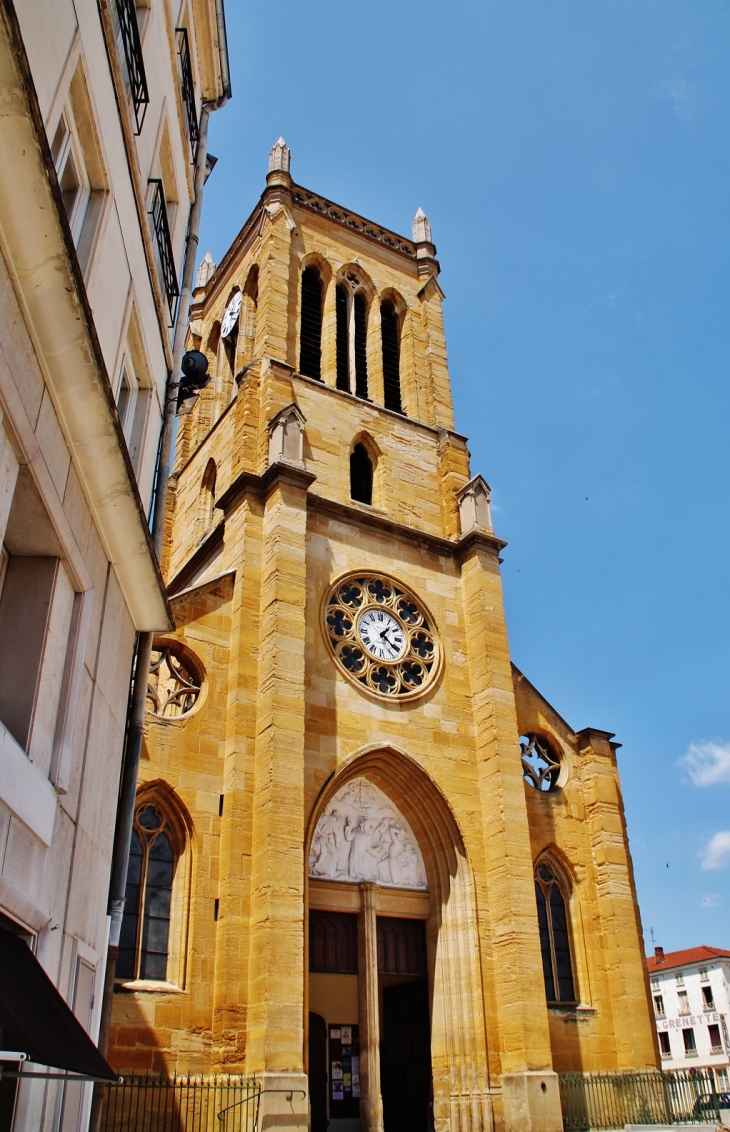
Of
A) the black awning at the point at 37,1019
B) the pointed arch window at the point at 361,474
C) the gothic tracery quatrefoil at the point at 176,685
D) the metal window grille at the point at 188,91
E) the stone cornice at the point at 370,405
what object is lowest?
the black awning at the point at 37,1019

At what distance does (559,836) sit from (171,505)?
515 inches

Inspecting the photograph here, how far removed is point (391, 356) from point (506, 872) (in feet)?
45.1

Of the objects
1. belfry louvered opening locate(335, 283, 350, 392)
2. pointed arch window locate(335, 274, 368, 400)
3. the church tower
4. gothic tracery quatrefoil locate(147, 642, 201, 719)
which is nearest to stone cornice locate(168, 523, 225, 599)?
the church tower

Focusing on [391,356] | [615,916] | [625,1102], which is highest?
[391,356]

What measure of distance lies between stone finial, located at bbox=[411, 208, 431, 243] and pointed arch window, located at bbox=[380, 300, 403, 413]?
3099 mm

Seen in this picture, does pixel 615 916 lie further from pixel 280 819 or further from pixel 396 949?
pixel 280 819

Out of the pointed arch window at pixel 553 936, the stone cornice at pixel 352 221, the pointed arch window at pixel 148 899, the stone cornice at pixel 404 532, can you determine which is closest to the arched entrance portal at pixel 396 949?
the pointed arch window at pixel 553 936

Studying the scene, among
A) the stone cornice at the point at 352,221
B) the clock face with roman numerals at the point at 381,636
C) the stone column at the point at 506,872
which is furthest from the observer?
the stone cornice at the point at 352,221

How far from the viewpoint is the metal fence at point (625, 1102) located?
1572 centimetres

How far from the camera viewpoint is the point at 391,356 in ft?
80.8

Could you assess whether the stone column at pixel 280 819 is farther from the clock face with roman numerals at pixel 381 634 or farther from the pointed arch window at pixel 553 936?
the pointed arch window at pixel 553 936

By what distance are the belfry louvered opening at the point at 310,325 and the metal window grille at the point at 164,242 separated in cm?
1094

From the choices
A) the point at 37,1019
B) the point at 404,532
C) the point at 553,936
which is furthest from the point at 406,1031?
the point at 37,1019

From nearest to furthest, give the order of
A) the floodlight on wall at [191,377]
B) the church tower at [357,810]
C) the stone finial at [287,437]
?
1. the floodlight on wall at [191,377]
2. the church tower at [357,810]
3. the stone finial at [287,437]
